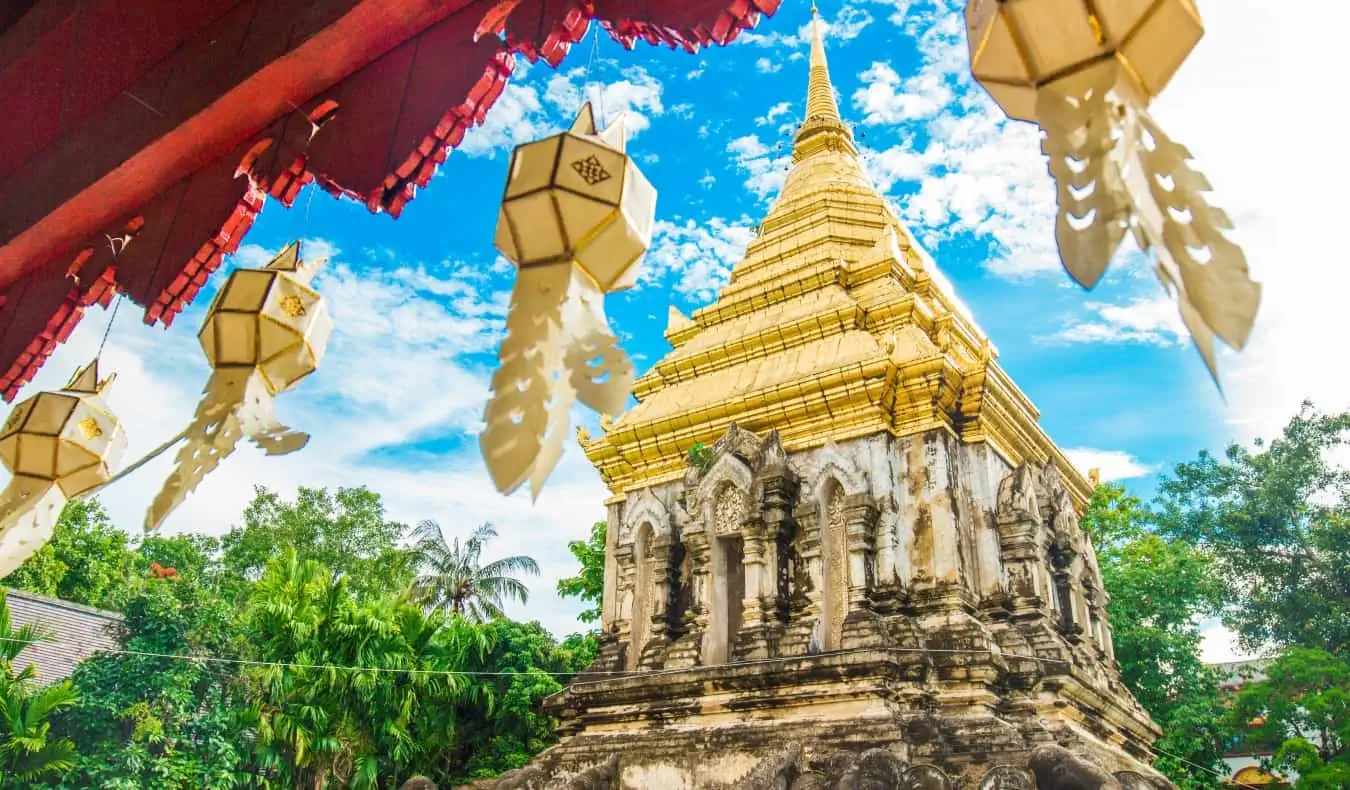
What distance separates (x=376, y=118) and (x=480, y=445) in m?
1.55

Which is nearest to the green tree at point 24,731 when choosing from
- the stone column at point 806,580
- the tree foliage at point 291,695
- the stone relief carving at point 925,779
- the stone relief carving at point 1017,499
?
the tree foliage at point 291,695

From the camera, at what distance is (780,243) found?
13766 mm

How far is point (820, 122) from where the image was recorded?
1584cm

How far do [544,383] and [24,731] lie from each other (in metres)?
17.5

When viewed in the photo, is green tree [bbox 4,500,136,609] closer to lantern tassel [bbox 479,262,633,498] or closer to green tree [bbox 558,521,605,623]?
green tree [bbox 558,521,605,623]

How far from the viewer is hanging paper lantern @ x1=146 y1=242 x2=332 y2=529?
126 inches

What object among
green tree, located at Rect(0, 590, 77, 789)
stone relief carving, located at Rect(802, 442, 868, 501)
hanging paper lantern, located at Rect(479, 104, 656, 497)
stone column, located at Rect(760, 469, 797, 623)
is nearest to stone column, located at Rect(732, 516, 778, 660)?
stone column, located at Rect(760, 469, 797, 623)

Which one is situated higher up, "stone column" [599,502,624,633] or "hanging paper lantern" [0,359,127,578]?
"stone column" [599,502,624,633]

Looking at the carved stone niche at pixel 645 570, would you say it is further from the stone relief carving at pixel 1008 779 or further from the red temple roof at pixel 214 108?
the red temple roof at pixel 214 108

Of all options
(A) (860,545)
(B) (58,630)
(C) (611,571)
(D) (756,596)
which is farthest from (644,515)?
(B) (58,630)

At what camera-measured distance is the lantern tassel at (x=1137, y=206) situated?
4.46ft

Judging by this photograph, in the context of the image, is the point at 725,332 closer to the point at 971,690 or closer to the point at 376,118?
the point at 971,690

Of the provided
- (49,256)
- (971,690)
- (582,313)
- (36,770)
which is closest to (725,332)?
(971,690)

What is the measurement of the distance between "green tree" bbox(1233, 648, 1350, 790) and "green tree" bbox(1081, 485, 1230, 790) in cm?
71
